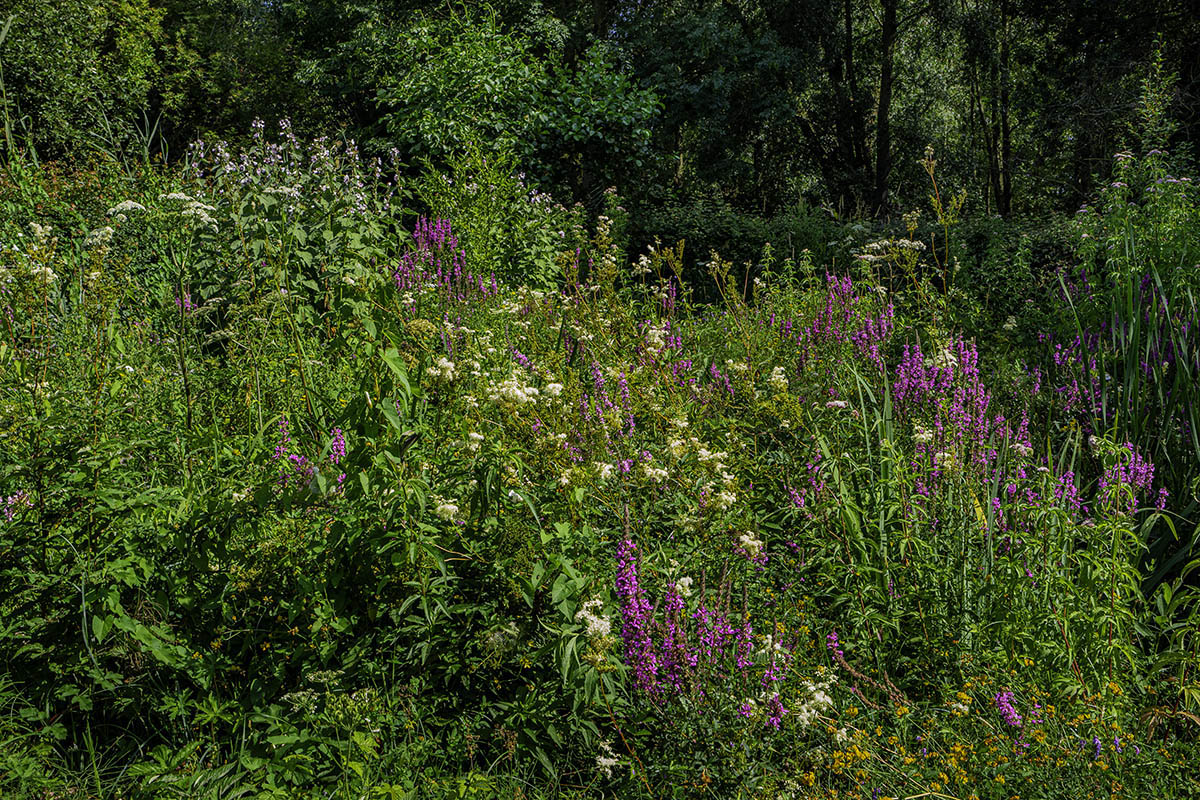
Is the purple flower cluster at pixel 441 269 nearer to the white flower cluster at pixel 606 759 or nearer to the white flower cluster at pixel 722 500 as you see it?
the white flower cluster at pixel 722 500

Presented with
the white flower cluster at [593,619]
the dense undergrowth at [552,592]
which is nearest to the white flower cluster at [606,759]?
the dense undergrowth at [552,592]

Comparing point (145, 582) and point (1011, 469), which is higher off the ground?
point (145, 582)

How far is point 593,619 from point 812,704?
626 millimetres

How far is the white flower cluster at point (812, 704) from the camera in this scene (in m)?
2.12

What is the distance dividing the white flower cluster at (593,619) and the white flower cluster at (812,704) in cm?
54

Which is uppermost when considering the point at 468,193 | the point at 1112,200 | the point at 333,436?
the point at 468,193

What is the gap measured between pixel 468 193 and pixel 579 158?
473 centimetres

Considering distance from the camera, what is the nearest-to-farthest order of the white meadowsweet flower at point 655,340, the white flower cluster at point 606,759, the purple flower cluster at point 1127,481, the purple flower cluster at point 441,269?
the white flower cluster at point 606,759 < the purple flower cluster at point 1127,481 < the white meadowsweet flower at point 655,340 < the purple flower cluster at point 441,269

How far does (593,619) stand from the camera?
6.86ft

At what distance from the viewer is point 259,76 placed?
19.5m

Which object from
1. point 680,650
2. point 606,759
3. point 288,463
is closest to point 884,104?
point 288,463

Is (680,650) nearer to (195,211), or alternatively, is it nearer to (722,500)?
(722,500)

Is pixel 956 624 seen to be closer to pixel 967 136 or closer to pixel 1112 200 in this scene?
pixel 1112 200

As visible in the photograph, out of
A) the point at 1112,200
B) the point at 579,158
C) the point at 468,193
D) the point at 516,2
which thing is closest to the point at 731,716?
the point at 1112,200
